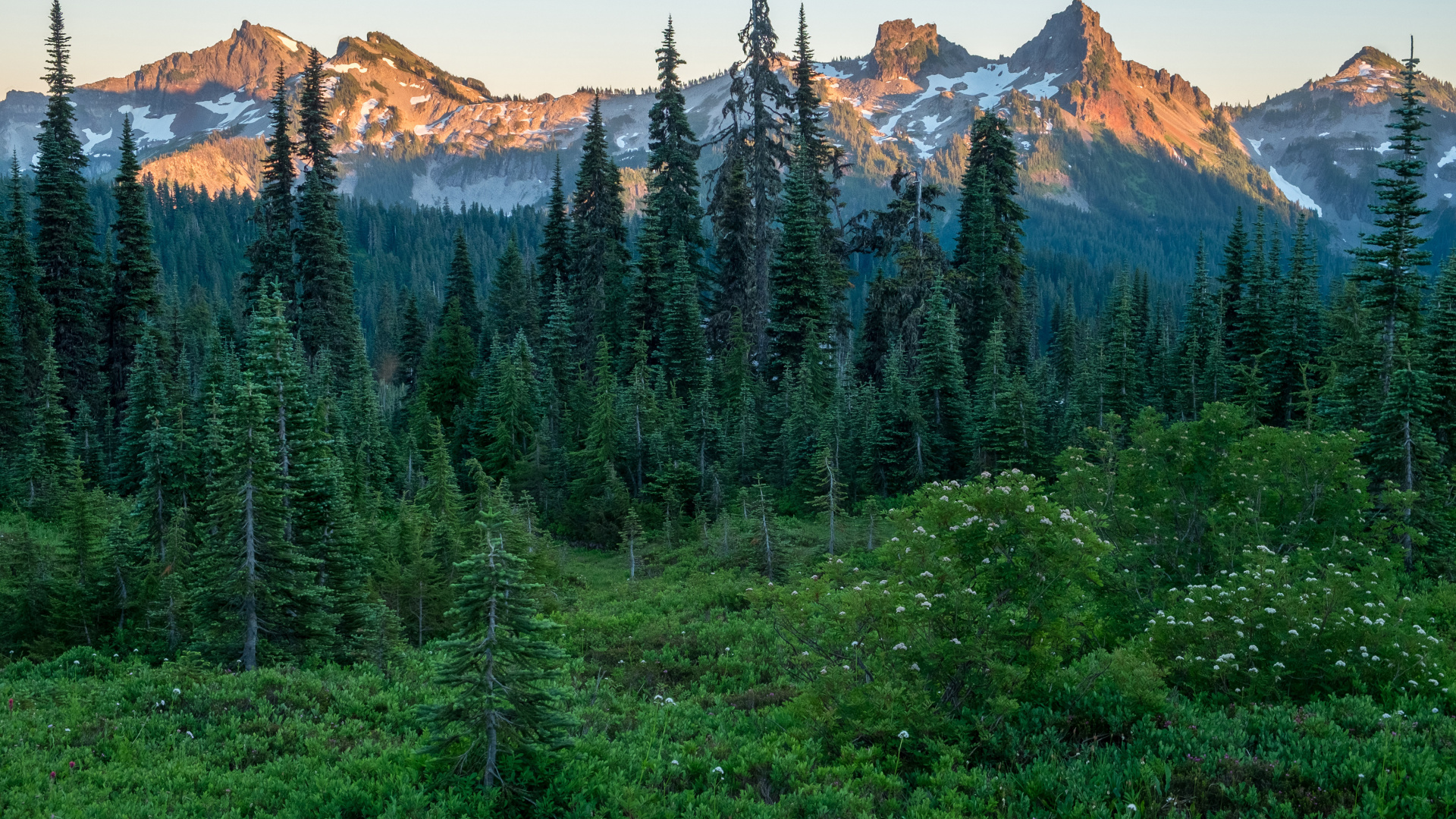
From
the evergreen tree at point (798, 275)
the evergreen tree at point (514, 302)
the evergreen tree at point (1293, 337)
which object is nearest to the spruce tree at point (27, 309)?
the evergreen tree at point (514, 302)

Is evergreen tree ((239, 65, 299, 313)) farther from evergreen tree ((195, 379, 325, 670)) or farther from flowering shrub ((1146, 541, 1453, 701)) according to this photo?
flowering shrub ((1146, 541, 1453, 701))

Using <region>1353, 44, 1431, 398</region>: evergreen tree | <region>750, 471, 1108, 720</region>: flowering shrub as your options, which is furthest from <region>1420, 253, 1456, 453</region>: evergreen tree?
<region>750, 471, 1108, 720</region>: flowering shrub

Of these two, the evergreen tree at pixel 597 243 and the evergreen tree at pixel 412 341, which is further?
the evergreen tree at pixel 412 341

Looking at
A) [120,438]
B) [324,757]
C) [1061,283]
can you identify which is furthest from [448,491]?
[1061,283]

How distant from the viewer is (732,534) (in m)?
30.9

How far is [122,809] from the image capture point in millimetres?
10656

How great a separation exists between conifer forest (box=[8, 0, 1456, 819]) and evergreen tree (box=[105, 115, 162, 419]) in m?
0.31

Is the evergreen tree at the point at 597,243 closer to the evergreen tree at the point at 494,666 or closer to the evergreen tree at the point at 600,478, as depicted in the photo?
the evergreen tree at the point at 600,478

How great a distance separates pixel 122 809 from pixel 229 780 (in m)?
1.24

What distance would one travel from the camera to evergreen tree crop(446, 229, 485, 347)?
2643 inches

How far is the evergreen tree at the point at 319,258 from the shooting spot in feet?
172

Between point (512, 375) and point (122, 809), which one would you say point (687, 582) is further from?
point (512, 375)

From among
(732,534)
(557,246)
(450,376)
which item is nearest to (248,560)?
(732,534)

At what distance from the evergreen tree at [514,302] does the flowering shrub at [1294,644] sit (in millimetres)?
48845
